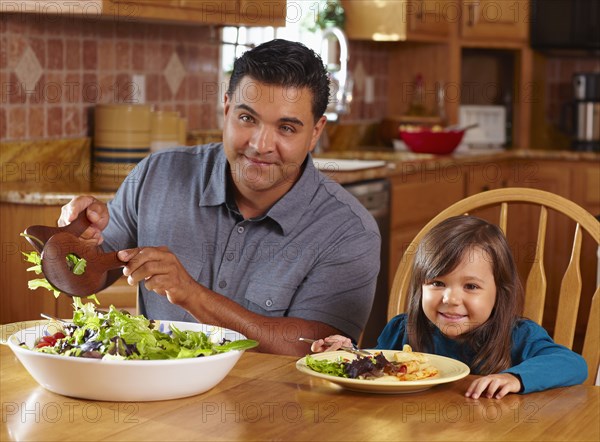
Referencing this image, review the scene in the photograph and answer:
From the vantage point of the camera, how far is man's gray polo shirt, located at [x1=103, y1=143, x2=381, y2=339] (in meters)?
1.97

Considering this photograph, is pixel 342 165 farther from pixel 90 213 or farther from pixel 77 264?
pixel 77 264

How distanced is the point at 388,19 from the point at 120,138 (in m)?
1.74

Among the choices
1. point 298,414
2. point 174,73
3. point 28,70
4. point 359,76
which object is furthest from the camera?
point 359,76

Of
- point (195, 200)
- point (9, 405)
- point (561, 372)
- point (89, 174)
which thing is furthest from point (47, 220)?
point (561, 372)

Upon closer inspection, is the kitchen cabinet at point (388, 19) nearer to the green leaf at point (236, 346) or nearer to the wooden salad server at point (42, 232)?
the wooden salad server at point (42, 232)

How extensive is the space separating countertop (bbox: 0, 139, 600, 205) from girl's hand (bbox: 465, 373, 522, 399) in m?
A: 1.62

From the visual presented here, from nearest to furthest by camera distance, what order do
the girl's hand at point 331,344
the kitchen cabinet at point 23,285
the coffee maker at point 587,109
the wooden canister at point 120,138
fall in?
the girl's hand at point 331,344 → the kitchen cabinet at point 23,285 → the wooden canister at point 120,138 → the coffee maker at point 587,109

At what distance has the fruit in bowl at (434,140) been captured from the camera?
4.41 meters

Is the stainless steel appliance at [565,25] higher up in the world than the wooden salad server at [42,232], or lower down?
higher up

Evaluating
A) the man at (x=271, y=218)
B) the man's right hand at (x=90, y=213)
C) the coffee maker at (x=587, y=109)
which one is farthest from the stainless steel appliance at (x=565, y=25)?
the man's right hand at (x=90, y=213)

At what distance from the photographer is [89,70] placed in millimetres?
3398

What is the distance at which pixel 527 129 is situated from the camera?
526cm

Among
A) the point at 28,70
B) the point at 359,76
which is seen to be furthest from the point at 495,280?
the point at 359,76

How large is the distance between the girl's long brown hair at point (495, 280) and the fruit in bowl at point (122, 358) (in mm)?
389
